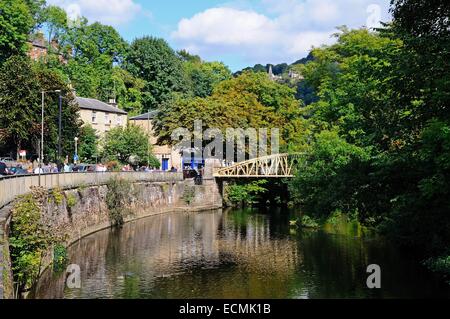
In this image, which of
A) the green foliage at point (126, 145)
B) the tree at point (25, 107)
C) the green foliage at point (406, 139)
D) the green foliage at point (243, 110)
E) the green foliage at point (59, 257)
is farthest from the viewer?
the green foliage at point (126, 145)

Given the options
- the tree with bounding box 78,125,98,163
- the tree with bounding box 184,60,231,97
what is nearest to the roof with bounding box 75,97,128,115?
the tree with bounding box 78,125,98,163

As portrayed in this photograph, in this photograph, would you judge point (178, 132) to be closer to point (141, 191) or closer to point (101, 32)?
point (141, 191)

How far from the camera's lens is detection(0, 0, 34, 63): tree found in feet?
222

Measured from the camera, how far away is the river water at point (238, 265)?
987 inches

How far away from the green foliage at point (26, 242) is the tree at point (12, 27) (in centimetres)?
4864

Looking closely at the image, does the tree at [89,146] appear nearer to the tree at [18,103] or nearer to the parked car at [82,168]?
the parked car at [82,168]

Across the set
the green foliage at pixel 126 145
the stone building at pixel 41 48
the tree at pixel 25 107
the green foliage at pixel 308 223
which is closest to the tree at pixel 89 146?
the green foliage at pixel 126 145

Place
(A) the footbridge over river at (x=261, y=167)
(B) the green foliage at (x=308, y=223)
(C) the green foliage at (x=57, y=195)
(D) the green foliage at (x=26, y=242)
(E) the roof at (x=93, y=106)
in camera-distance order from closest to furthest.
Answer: (D) the green foliage at (x=26, y=242) → (C) the green foliage at (x=57, y=195) → (B) the green foliage at (x=308, y=223) → (A) the footbridge over river at (x=261, y=167) → (E) the roof at (x=93, y=106)

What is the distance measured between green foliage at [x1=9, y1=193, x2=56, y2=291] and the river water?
124 cm

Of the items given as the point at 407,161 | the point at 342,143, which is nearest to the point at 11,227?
the point at 407,161

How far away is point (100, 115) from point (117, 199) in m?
30.4

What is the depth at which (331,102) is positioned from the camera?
45.3 meters

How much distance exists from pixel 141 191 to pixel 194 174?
46.7ft

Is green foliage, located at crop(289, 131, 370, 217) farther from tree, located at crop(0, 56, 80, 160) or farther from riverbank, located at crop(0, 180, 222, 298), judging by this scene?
tree, located at crop(0, 56, 80, 160)
